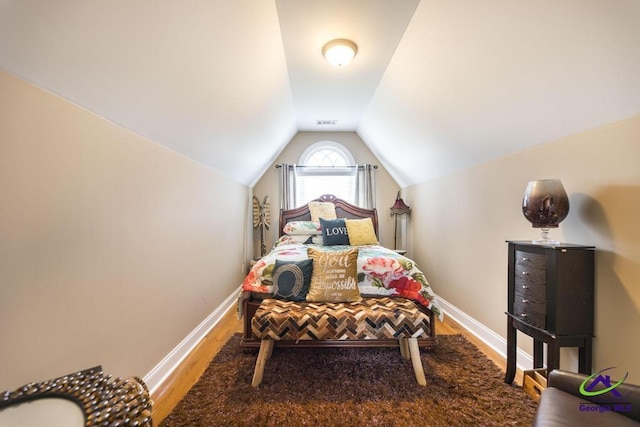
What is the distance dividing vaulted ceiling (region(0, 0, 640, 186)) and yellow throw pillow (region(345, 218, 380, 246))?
1347 mm

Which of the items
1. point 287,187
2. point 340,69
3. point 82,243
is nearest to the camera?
point 82,243

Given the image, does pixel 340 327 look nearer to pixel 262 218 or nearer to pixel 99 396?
pixel 99 396

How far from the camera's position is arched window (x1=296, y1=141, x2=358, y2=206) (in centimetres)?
447

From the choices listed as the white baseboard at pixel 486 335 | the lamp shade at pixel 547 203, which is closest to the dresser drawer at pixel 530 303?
the lamp shade at pixel 547 203

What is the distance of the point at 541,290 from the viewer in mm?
1498

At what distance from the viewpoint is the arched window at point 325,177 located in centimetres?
447

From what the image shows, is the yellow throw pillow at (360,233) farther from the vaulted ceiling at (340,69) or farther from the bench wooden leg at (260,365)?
the bench wooden leg at (260,365)

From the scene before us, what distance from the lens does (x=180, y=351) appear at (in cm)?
206

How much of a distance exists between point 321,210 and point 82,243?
312cm

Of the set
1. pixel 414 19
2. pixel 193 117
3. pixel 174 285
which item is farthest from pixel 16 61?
pixel 414 19

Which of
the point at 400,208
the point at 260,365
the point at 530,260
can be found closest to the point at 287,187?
the point at 400,208

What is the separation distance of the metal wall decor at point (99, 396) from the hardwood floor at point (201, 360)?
1.06 metres

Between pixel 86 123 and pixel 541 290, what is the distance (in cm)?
256

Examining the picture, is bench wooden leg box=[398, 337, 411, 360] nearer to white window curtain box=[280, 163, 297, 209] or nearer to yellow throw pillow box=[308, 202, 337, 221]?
yellow throw pillow box=[308, 202, 337, 221]
